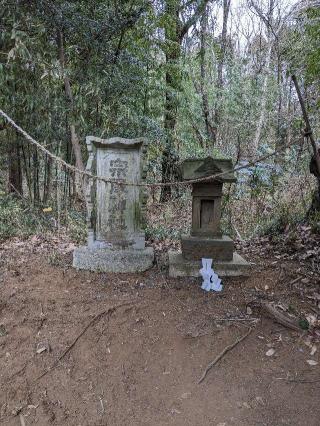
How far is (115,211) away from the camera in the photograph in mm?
4398

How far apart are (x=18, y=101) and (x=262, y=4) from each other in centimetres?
935

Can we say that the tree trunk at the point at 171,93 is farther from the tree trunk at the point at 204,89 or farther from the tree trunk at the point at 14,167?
the tree trunk at the point at 14,167

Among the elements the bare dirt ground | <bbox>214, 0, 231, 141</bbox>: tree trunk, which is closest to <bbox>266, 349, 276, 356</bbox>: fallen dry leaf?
the bare dirt ground

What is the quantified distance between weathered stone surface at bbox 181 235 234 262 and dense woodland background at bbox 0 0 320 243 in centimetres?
150

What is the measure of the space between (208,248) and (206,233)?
20 centimetres

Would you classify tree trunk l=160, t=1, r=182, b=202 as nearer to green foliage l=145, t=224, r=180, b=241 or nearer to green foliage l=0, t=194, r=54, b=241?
green foliage l=145, t=224, r=180, b=241

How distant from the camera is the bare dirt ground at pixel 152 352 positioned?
2.40 m

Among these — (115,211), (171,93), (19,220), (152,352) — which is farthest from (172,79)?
(152,352)

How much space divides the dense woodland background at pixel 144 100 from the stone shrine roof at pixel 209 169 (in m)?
1.43

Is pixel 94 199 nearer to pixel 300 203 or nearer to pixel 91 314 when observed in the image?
pixel 91 314

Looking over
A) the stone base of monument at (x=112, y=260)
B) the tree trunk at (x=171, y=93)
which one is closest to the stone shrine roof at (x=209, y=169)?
the stone base of monument at (x=112, y=260)

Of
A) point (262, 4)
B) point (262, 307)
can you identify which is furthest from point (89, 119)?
point (262, 4)

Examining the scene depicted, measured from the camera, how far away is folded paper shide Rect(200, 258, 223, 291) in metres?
3.75

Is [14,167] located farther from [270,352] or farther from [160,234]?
[270,352]
